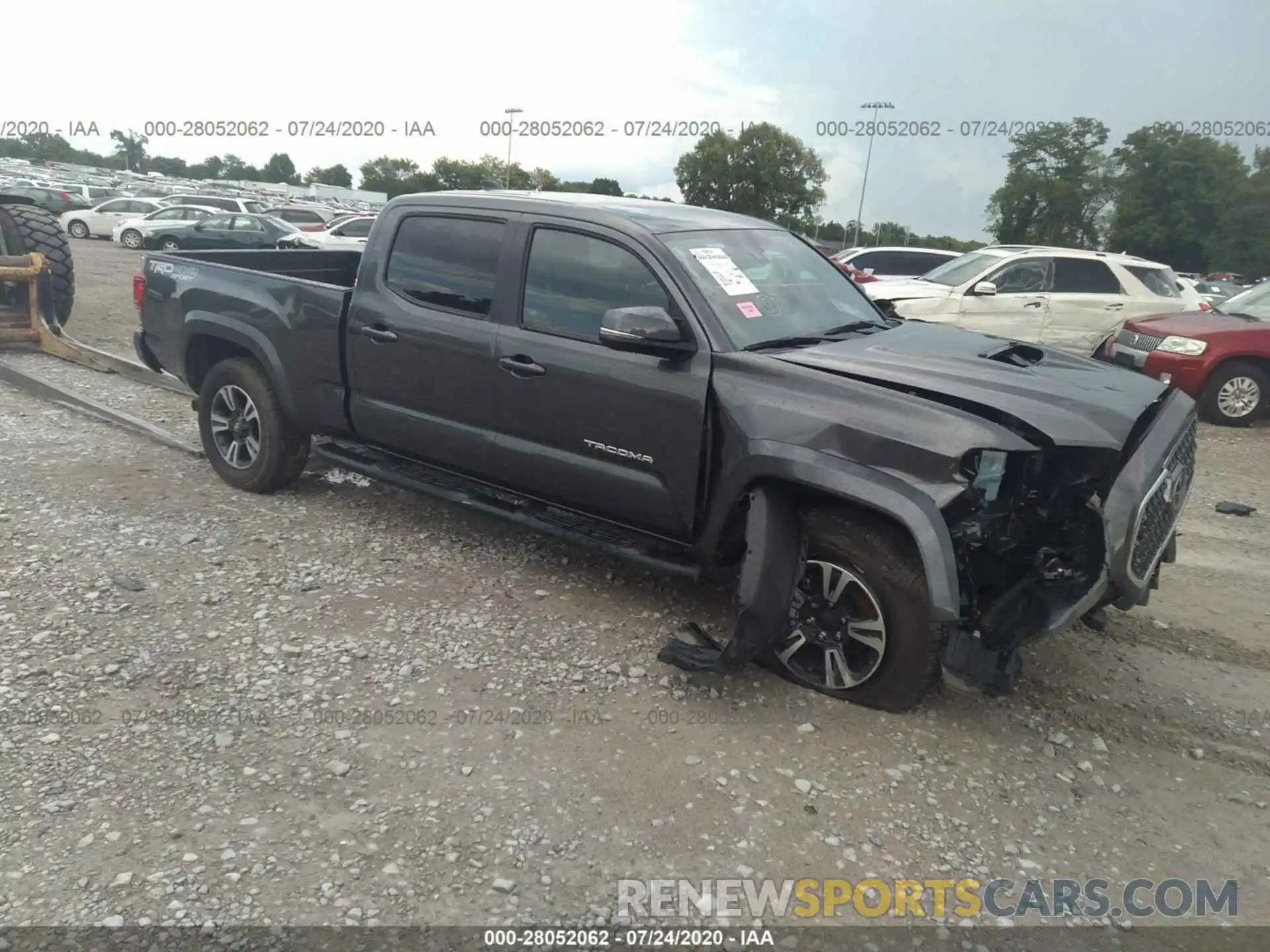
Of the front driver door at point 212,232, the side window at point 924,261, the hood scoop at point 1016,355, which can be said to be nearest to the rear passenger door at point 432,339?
the hood scoop at point 1016,355

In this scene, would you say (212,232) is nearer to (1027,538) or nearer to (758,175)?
(1027,538)

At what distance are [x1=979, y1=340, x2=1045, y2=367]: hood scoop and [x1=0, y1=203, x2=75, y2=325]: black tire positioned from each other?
922 cm

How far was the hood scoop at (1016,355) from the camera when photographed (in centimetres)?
390

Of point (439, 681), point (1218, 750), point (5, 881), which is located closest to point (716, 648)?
point (439, 681)

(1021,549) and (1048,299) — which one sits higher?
(1048,299)

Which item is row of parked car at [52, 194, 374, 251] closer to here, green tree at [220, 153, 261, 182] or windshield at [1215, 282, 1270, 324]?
windshield at [1215, 282, 1270, 324]

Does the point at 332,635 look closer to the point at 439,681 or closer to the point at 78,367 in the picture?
the point at 439,681

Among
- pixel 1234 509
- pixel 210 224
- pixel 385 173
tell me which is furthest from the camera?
pixel 385 173

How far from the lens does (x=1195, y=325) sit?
9555mm

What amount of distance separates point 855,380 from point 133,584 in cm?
340

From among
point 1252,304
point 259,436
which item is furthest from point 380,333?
point 1252,304

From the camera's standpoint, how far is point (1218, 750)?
140 inches

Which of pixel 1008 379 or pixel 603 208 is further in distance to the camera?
pixel 603 208

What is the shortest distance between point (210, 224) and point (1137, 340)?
1962 cm
